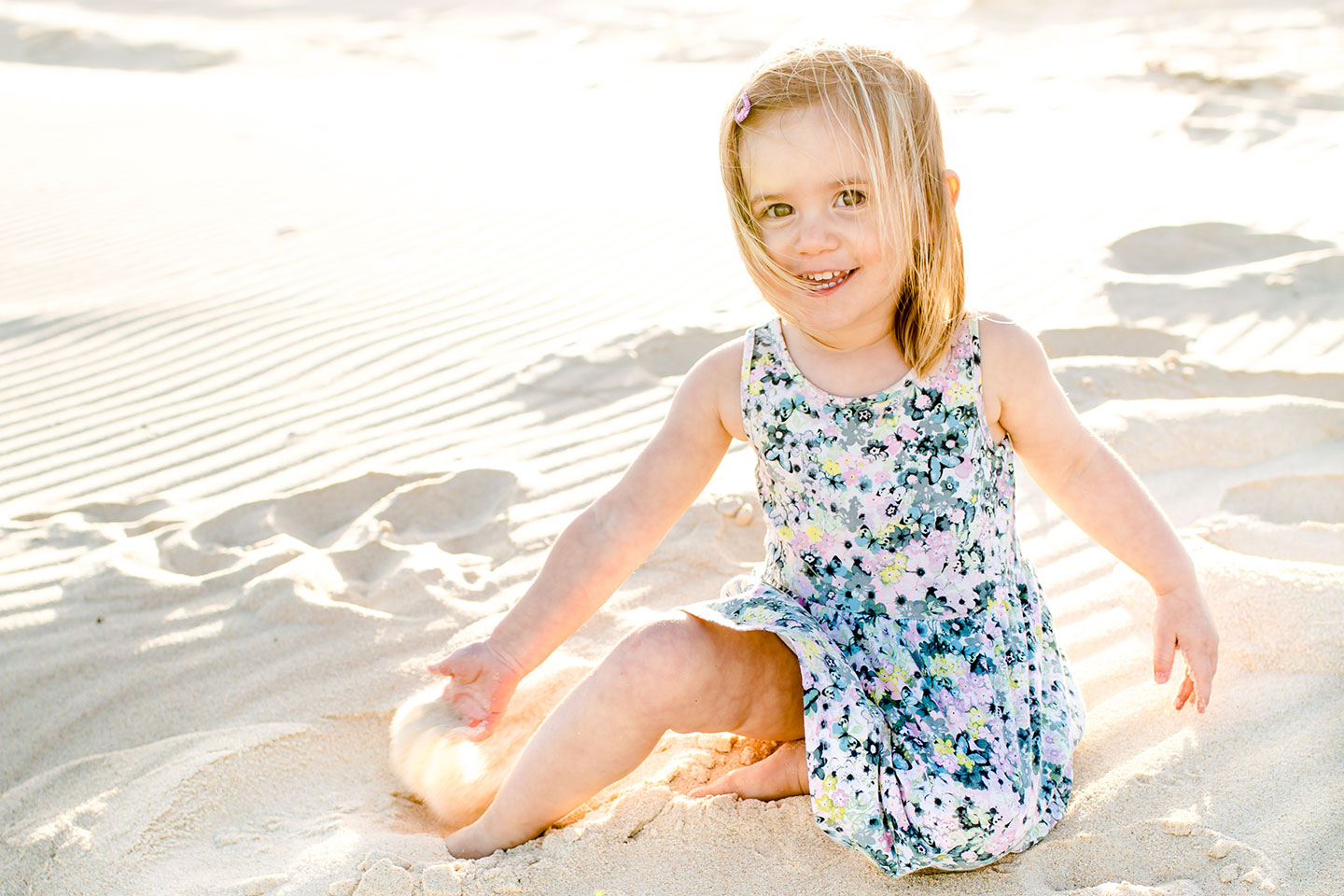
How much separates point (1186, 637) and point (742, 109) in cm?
124

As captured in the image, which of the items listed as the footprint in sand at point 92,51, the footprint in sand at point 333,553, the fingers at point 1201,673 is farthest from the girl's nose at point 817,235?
the footprint in sand at point 92,51

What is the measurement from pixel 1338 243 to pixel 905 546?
3978 millimetres

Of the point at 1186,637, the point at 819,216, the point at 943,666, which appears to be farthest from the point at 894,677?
the point at 819,216

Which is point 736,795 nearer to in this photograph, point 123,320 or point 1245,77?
point 123,320

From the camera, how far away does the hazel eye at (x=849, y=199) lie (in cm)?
191

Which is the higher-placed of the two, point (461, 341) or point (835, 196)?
point (835, 196)

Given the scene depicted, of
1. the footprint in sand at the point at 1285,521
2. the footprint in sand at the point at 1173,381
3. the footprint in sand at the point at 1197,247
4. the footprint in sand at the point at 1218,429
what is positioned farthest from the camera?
the footprint in sand at the point at 1197,247

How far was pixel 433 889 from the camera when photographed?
1.88m

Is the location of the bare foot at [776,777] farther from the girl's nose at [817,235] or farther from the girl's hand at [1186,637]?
the girl's nose at [817,235]

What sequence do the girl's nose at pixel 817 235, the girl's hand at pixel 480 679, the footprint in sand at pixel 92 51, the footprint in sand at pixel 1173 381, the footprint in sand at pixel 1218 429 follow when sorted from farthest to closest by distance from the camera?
the footprint in sand at pixel 92 51
the footprint in sand at pixel 1173 381
the footprint in sand at pixel 1218 429
the girl's hand at pixel 480 679
the girl's nose at pixel 817 235

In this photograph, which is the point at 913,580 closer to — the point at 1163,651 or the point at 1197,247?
the point at 1163,651

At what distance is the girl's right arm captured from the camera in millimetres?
2180

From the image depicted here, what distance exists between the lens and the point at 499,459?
3703 millimetres

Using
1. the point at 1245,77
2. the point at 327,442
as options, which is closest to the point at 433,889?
the point at 327,442
